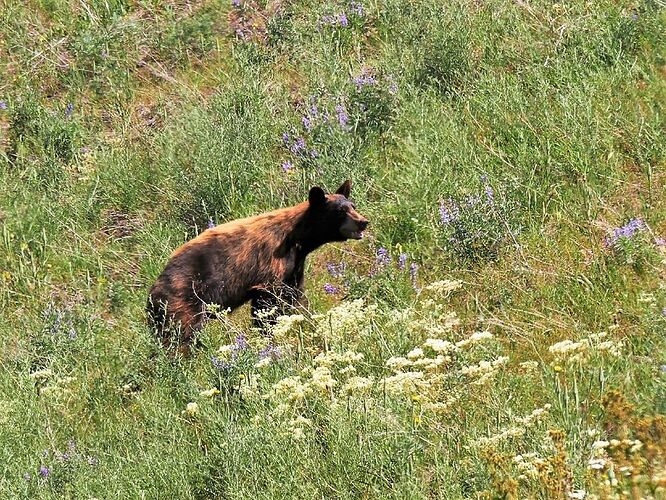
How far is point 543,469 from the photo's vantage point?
4066mm

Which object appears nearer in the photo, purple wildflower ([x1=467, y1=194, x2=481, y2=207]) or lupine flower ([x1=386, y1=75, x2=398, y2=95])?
purple wildflower ([x1=467, y1=194, x2=481, y2=207])

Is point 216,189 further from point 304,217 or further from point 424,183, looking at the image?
point 424,183

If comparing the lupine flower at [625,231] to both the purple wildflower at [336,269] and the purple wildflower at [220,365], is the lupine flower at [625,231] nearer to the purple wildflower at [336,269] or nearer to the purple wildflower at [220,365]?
the purple wildflower at [336,269]

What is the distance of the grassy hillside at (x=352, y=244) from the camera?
5.02m

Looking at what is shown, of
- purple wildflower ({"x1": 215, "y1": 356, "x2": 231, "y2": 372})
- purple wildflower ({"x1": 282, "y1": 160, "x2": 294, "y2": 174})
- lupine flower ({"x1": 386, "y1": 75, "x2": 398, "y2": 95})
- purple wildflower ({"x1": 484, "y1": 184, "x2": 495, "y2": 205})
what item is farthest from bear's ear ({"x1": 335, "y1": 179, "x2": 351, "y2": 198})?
purple wildflower ({"x1": 215, "y1": 356, "x2": 231, "y2": 372})

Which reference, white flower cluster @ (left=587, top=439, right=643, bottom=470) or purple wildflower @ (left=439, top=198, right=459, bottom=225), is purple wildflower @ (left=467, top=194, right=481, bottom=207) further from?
white flower cluster @ (left=587, top=439, right=643, bottom=470)

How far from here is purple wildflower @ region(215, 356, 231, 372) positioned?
610cm

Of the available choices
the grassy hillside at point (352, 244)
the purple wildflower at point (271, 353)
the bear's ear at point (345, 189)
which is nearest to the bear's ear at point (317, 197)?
the bear's ear at point (345, 189)

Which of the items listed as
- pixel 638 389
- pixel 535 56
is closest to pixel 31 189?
pixel 535 56

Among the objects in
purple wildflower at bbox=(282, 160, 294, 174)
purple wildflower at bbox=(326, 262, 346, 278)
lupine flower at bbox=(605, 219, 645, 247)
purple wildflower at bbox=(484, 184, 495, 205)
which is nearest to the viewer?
lupine flower at bbox=(605, 219, 645, 247)

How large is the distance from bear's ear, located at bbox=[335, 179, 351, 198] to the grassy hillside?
202 millimetres

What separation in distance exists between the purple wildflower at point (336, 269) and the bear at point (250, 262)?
230 millimetres

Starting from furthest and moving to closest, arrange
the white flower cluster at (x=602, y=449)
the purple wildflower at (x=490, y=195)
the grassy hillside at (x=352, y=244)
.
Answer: the purple wildflower at (x=490, y=195), the grassy hillside at (x=352, y=244), the white flower cluster at (x=602, y=449)

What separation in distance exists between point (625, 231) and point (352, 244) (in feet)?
8.37
